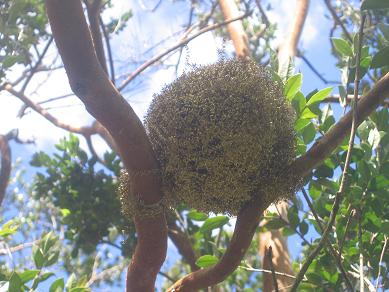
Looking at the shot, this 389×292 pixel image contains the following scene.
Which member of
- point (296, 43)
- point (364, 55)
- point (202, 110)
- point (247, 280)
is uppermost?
point (296, 43)

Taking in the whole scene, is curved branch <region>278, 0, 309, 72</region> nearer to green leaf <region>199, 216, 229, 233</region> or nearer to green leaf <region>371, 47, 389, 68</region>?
green leaf <region>199, 216, 229, 233</region>

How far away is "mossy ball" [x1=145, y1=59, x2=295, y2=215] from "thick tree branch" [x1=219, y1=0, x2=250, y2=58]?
2.63 m

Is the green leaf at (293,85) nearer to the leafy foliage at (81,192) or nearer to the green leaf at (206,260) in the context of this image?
the green leaf at (206,260)

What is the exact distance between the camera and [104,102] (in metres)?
1.43

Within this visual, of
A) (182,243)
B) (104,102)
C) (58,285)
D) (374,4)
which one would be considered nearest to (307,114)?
(374,4)

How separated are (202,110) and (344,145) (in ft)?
2.46

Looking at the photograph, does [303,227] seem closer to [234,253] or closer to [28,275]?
[234,253]

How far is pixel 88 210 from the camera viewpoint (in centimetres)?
354

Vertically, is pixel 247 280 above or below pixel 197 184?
below

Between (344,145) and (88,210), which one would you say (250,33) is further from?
(344,145)

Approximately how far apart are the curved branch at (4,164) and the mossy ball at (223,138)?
234cm

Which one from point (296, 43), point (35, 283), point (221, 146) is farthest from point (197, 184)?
point (296, 43)

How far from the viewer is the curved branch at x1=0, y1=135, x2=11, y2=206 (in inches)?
141

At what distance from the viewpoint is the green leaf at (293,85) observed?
175cm
